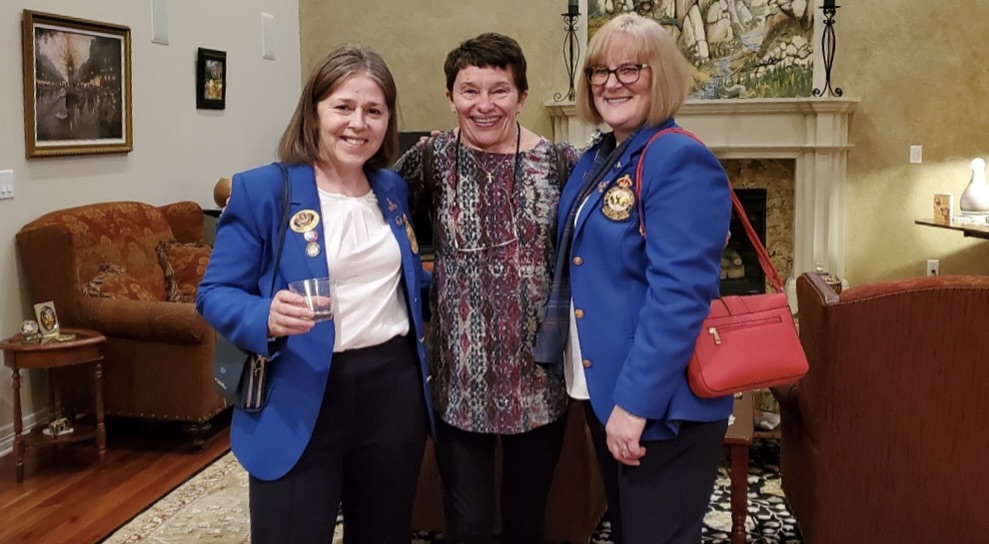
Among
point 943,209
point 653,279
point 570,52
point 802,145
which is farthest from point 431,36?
point 653,279

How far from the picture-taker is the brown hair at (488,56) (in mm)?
1874

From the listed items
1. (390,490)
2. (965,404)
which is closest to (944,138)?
(965,404)

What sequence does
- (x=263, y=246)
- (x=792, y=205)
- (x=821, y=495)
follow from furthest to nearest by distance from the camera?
1. (x=792, y=205)
2. (x=821, y=495)
3. (x=263, y=246)

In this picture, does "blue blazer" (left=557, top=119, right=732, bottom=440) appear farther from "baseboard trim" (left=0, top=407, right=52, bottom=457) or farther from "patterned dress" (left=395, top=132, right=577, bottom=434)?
"baseboard trim" (left=0, top=407, right=52, bottom=457)

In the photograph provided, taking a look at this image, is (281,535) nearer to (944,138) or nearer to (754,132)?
(754,132)

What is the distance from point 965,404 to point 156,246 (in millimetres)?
3904

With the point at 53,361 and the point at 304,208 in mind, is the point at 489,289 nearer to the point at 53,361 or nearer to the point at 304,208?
the point at 304,208

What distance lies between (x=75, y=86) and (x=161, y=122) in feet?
2.38

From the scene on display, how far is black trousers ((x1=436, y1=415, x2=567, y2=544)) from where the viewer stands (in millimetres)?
1938

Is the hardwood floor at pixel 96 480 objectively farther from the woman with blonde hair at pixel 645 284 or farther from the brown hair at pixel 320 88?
the woman with blonde hair at pixel 645 284

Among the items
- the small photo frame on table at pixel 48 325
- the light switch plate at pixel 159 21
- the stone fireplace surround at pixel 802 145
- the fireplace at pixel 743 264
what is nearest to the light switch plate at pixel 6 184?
the small photo frame on table at pixel 48 325

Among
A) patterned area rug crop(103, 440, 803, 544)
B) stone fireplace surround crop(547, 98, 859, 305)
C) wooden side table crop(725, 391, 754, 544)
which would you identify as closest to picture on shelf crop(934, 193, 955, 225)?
stone fireplace surround crop(547, 98, 859, 305)

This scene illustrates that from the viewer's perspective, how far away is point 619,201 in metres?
1.67

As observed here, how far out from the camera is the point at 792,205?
653cm
